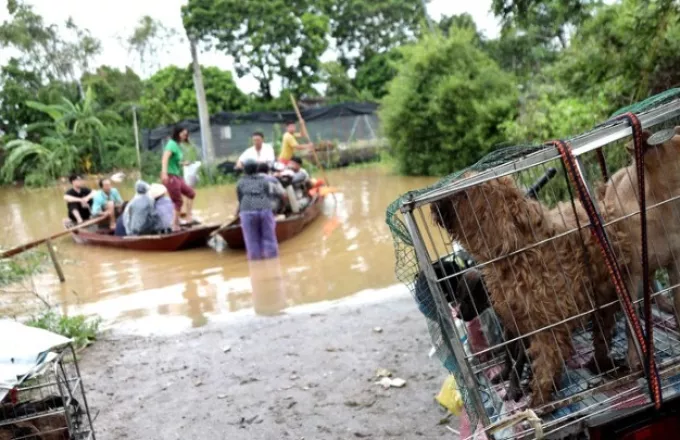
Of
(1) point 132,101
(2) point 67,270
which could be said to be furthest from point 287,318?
(1) point 132,101

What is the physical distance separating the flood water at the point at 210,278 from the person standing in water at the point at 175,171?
128 centimetres

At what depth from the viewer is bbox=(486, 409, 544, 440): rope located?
2210 millimetres

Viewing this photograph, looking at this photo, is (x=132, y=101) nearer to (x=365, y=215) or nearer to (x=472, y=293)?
(x=365, y=215)

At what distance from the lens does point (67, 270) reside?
1154 cm

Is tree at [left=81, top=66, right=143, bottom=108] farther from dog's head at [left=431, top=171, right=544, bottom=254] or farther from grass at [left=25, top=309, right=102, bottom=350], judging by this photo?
dog's head at [left=431, top=171, right=544, bottom=254]

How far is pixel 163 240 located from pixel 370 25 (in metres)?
30.5

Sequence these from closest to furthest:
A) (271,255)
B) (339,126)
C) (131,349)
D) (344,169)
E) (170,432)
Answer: (170,432) → (131,349) → (271,255) → (344,169) → (339,126)

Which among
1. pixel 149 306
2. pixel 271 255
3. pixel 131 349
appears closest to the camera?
pixel 131 349

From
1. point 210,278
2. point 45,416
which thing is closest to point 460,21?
point 210,278

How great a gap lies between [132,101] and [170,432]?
30411mm

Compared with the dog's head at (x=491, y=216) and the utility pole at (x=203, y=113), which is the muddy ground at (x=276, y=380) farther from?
the utility pole at (x=203, y=113)

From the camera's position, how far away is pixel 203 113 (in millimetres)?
23766

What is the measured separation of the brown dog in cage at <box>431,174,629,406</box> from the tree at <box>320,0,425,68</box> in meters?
37.8

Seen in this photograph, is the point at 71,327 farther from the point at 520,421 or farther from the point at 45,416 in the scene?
the point at 520,421
